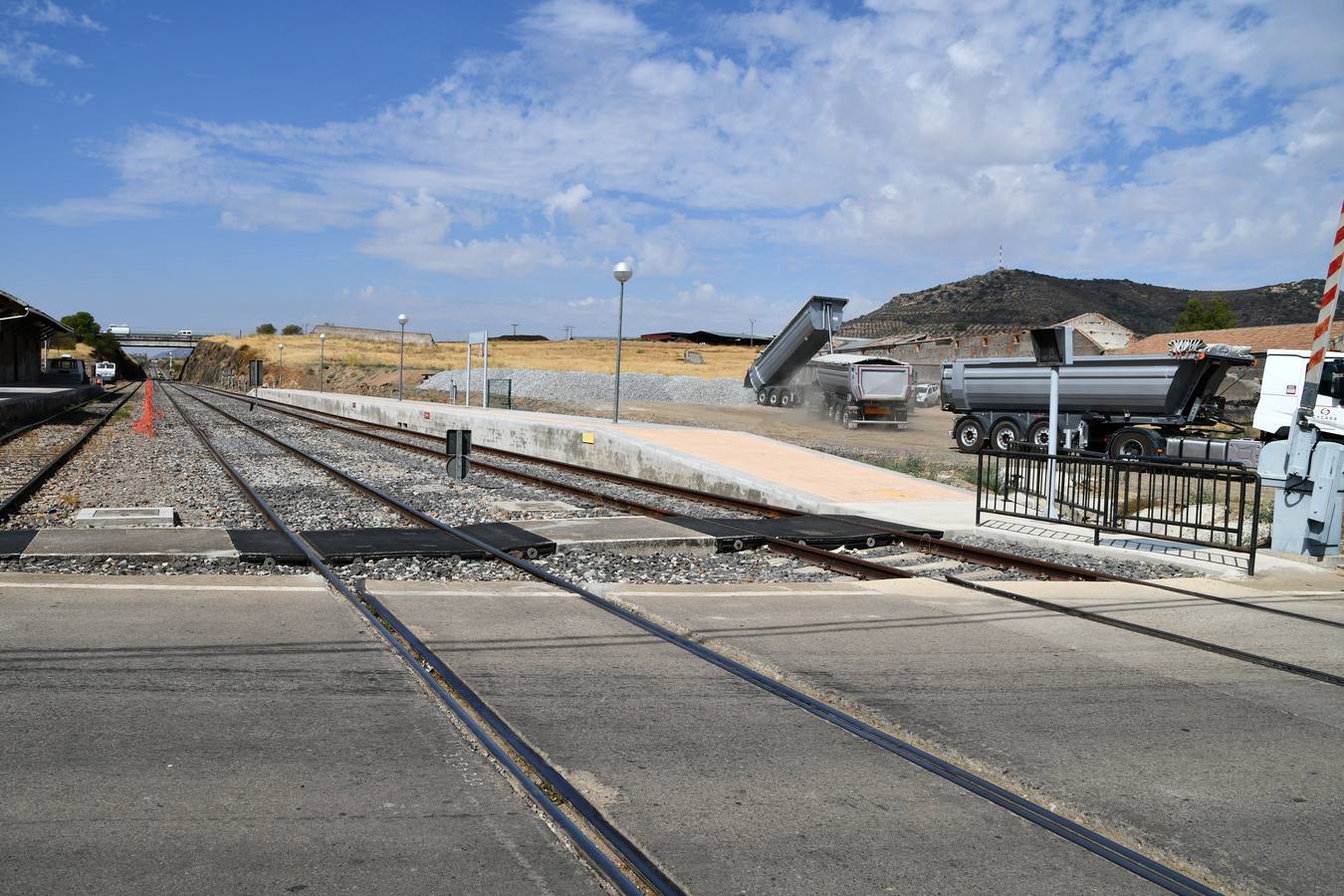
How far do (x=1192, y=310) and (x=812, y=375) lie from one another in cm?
7028

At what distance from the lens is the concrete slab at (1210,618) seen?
7309 millimetres

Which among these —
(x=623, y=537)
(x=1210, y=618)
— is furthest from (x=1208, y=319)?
(x=1210, y=618)

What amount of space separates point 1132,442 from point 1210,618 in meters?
19.5

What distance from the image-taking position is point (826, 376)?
38844mm

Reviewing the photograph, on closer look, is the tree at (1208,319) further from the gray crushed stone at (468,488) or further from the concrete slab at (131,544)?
the concrete slab at (131,544)

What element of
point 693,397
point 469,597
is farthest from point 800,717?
point 693,397

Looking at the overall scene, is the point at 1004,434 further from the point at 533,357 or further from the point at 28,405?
the point at 533,357

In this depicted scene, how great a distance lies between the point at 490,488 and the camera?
1742cm

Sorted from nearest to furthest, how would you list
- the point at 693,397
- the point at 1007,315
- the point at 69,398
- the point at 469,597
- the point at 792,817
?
the point at 792,817, the point at 469,597, the point at 69,398, the point at 693,397, the point at 1007,315

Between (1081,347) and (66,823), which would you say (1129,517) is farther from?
(1081,347)

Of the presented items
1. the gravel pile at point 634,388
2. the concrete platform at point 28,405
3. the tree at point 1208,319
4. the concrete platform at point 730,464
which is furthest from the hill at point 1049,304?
the concrete platform at point 730,464

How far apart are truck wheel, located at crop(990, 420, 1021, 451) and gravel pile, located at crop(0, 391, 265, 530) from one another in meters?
20.6

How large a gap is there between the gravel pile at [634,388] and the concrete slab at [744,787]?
149ft

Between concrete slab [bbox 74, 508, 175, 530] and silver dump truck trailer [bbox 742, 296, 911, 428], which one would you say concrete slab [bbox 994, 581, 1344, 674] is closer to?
concrete slab [bbox 74, 508, 175, 530]
